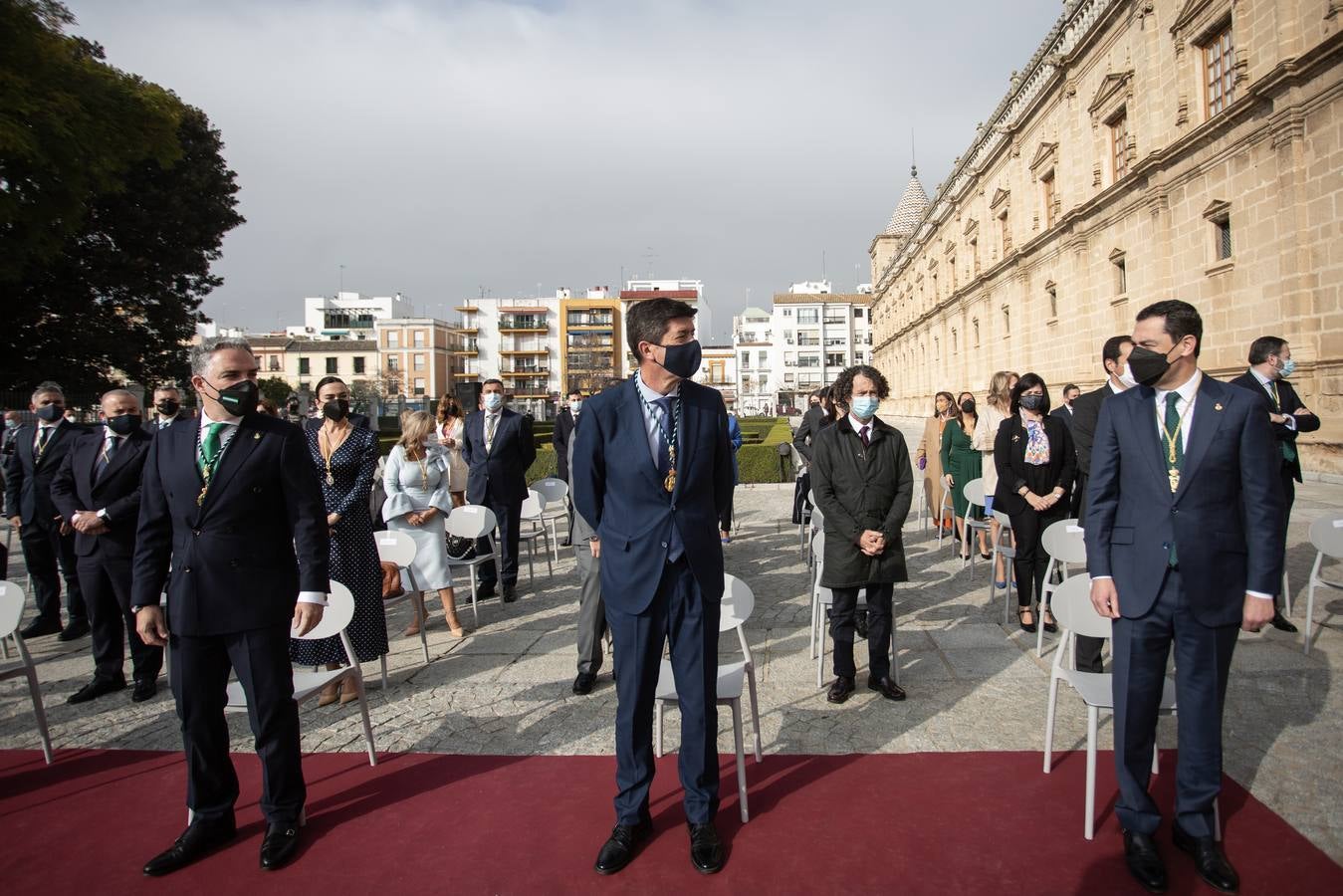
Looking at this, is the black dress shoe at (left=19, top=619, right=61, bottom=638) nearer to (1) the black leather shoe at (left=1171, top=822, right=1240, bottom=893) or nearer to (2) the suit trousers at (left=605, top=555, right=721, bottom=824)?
(2) the suit trousers at (left=605, top=555, right=721, bottom=824)

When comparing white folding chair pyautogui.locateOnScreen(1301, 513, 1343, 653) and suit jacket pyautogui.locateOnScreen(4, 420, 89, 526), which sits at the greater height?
suit jacket pyautogui.locateOnScreen(4, 420, 89, 526)

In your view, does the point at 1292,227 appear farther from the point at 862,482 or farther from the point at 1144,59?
the point at 862,482

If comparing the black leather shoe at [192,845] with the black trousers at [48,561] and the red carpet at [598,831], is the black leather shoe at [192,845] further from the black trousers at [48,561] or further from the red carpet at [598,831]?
the black trousers at [48,561]

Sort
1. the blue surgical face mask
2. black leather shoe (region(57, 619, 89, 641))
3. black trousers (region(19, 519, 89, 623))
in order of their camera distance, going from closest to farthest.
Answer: the blue surgical face mask < black leather shoe (region(57, 619, 89, 641)) < black trousers (region(19, 519, 89, 623))

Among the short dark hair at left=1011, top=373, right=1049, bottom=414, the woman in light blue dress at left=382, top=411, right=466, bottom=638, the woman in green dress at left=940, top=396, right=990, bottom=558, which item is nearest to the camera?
the short dark hair at left=1011, top=373, right=1049, bottom=414

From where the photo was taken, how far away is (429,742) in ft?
13.4

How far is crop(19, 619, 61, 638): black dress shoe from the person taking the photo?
21.4 feet

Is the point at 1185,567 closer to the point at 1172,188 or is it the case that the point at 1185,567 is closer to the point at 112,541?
the point at 112,541

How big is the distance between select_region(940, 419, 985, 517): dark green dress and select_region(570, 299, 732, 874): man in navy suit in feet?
19.6

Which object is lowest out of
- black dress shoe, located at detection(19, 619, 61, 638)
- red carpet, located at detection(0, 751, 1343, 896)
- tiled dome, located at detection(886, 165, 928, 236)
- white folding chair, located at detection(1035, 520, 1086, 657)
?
red carpet, located at detection(0, 751, 1343, 896)

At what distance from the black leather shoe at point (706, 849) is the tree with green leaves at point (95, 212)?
15.2 metres

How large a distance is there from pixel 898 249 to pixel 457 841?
58842 millimetres

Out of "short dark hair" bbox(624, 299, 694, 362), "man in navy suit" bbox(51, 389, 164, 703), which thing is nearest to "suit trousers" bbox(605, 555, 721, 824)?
"short dark hair" bbox(624, 299, 694, 362)

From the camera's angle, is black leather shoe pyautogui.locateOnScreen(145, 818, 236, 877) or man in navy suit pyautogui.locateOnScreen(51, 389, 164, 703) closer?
black leather shoe pyautogui.locateOnScreen(145, 818, 236, 877)
